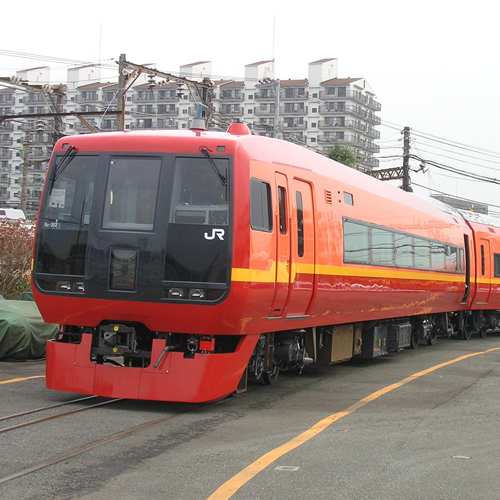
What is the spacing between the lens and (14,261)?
60.1 ft

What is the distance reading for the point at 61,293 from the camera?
28.6 ft

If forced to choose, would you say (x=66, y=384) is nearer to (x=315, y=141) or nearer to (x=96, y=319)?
(x=96, y=319)

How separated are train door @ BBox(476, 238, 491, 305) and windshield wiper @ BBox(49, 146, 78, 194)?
15282 millimetres

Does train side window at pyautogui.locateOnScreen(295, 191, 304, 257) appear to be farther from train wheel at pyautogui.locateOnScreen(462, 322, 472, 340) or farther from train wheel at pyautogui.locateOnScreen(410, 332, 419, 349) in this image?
train wheel at pyautogui.locateOnScreen(462, 322, 472, 340)

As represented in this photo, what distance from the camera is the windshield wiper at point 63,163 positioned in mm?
9023

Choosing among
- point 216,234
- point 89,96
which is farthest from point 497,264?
point 89,96

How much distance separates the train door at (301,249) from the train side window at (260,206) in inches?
25.7

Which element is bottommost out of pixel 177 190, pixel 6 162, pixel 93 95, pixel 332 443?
pixel 332 443

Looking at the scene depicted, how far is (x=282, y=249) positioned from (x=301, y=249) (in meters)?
0.70

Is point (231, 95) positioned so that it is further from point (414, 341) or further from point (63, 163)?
point (63, 163)

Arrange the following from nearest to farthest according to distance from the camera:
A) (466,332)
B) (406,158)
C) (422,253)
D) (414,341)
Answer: (422,253) → (414,341) → (466,332) → (406,158)

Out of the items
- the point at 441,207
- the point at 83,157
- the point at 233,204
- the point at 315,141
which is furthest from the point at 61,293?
the point at 315,141

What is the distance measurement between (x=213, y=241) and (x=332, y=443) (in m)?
2.50

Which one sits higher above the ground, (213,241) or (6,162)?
(6,162)
